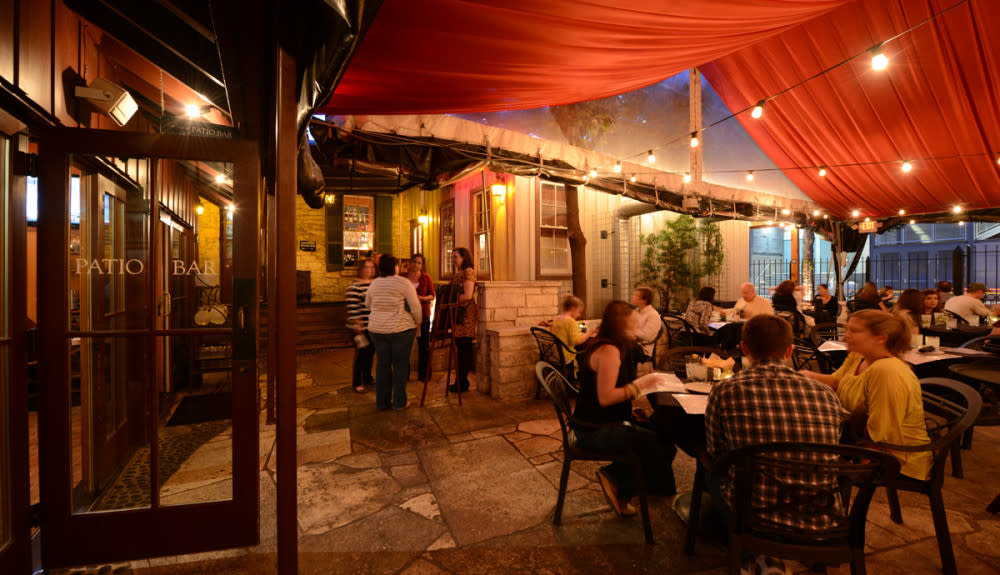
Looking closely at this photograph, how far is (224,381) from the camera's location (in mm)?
5996

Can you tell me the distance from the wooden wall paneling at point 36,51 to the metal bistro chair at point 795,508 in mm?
3322

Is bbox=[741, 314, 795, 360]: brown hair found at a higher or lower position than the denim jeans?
higher

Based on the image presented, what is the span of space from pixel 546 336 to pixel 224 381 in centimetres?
452

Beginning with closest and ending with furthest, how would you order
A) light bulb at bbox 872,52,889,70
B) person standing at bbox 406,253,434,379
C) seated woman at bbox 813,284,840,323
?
1. light bulb at bbox 872,52,889,70
2. person standing at bbox 406,253,434,379
3. seated woman at bbox 813,284,840,323

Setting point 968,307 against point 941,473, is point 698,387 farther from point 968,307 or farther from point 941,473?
point 968,307

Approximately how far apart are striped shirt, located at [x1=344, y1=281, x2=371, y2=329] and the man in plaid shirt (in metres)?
4.46

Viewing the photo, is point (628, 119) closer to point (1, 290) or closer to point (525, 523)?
point (525, 523)

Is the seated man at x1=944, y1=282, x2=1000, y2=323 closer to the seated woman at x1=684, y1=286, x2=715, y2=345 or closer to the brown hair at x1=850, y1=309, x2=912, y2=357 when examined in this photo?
the seated woman at x1=684, y1=286, x2=715, y2=345

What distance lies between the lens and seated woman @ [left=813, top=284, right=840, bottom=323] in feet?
26.8

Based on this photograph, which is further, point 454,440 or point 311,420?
point 311,420

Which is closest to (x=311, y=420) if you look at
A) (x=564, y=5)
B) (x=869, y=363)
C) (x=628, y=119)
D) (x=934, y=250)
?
(x=564, y=5)

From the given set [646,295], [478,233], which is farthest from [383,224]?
[646,295]

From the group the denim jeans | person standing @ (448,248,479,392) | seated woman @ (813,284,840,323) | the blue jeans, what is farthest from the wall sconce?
seated woman @ (813,284,840,323)

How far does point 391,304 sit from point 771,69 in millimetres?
5826
